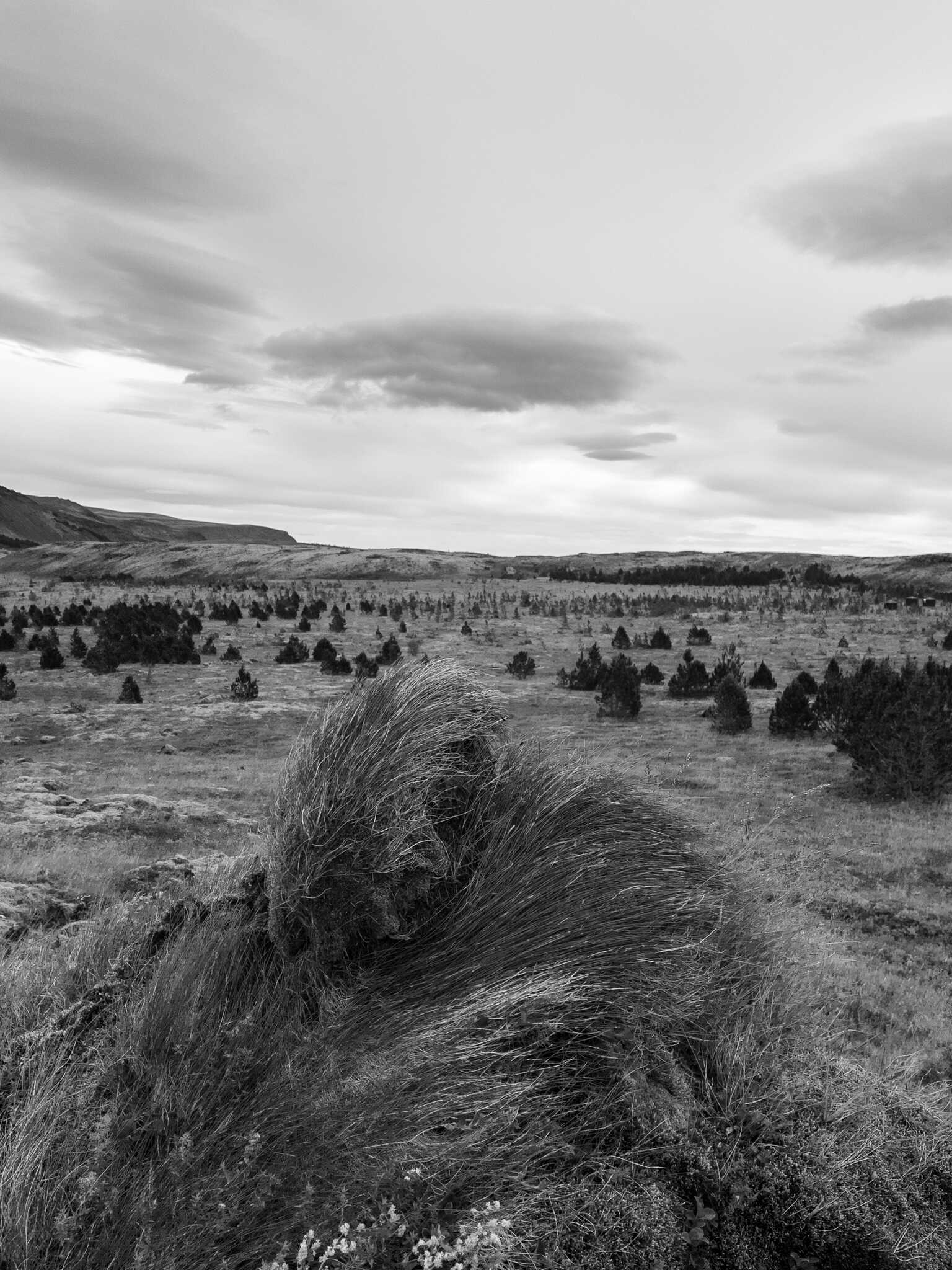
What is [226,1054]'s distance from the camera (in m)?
2.35

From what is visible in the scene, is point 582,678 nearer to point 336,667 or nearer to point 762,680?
point 762,680

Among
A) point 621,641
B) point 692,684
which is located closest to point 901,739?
point 692,684

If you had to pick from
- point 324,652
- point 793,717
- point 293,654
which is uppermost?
point 793,717

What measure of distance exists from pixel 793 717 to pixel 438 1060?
14.2 meters

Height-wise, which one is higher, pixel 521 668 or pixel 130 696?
pixel 521 668

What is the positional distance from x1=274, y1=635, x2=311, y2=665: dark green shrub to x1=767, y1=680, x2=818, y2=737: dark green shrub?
1462cm

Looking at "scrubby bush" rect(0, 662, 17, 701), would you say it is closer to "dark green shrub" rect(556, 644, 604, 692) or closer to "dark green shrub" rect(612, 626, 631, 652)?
"dark green shrub" rect(556, 644, 604, 692)

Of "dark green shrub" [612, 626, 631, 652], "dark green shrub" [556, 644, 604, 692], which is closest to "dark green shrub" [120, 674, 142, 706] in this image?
"dark green shrub" [556, 644, 604, 692]

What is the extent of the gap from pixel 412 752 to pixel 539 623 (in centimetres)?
2926

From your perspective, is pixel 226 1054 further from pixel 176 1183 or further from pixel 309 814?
pixel 309 814


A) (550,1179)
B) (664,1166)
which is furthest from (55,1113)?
(664,1166)

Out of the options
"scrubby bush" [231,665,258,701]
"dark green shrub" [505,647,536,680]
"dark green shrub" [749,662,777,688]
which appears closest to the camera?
"scrubby bush" [231,665,258,701]

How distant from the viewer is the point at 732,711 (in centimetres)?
1532

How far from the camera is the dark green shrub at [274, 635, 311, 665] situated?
2327 centimetres
